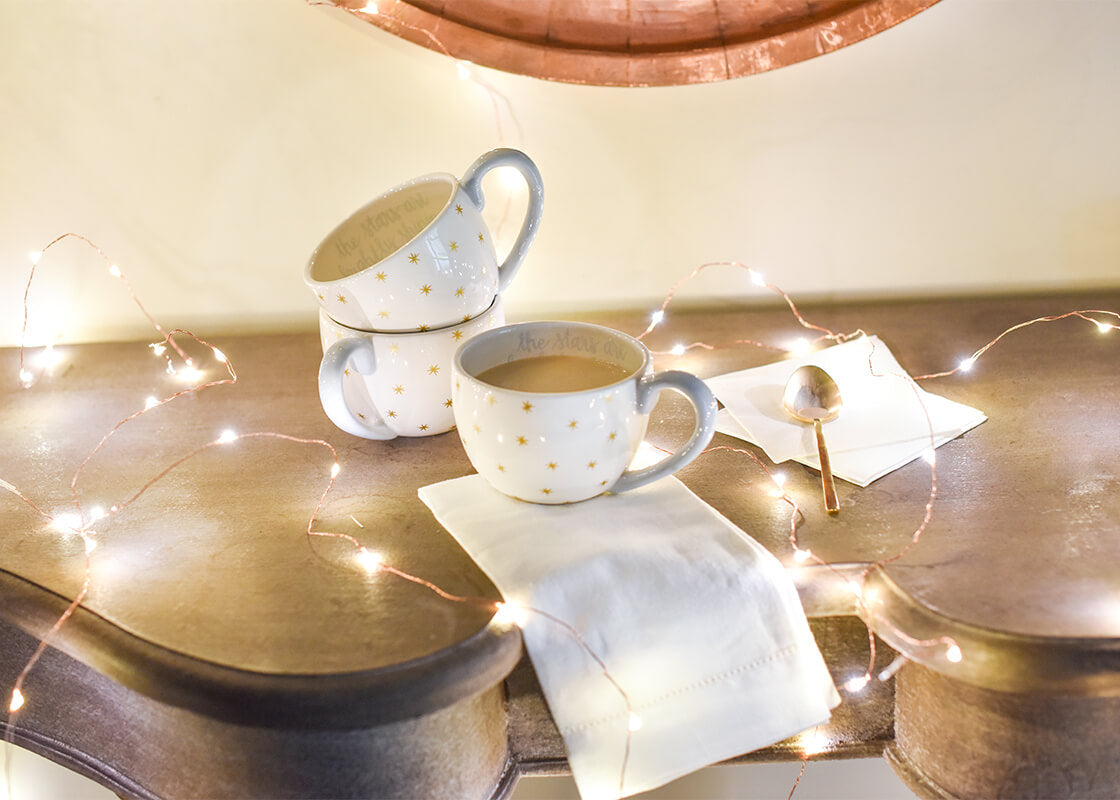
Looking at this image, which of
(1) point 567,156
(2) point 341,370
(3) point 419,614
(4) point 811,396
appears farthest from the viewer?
(1) point 567,156

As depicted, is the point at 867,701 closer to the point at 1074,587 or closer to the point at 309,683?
the point at 1074,587

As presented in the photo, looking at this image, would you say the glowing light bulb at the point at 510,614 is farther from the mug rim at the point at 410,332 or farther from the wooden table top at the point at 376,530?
the mug rim at the point at 410,332

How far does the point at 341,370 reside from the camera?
0.62 m

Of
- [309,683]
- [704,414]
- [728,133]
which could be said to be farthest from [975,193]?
[309,683]

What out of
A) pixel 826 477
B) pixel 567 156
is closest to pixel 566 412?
pixel 826 477

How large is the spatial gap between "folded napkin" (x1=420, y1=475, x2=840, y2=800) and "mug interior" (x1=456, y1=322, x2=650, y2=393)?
5.5 inches

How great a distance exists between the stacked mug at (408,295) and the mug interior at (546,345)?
0.04 metres

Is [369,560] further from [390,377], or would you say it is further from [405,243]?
[405,243]

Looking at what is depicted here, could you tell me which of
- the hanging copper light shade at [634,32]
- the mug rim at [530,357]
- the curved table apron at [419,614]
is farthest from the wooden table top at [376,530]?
the hanging copper light shade at [634,32]

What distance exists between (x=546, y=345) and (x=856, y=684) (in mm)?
320

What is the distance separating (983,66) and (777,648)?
0.65 meters

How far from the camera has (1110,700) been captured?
506mm

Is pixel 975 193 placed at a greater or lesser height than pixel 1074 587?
greater

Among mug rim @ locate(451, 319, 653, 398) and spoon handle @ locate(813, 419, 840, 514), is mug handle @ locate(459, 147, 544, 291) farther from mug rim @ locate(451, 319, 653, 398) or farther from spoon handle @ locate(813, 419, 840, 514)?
spoon handle @ locate(813, 419, 840, 514)
